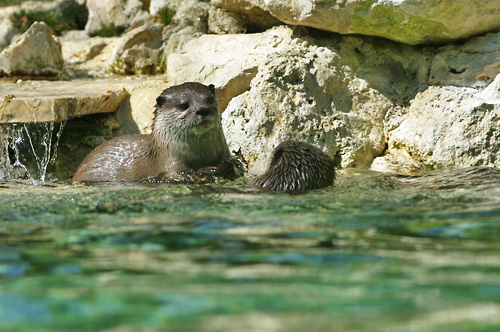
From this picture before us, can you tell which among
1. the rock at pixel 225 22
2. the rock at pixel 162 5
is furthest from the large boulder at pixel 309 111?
the rock at pixel 162 5

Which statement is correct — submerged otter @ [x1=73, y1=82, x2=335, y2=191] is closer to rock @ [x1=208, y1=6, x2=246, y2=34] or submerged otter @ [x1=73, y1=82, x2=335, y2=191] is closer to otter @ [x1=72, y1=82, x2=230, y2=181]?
otter @ [x1=72, y1=82, x2=230, y2=181]

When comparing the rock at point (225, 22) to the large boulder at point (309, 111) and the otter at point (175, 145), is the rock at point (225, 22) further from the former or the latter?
the otter at point (175, 145)

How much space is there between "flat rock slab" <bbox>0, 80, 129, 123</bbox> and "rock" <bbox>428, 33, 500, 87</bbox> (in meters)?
3.17

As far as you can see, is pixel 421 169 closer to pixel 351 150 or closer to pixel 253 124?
pixel 351 150

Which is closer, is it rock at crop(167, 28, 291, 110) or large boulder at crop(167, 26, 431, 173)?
Result: large boulder at crop(167, 26, 431, 173)

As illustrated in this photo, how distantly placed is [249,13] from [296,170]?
3085 mm

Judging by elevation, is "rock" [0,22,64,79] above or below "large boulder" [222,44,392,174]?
above

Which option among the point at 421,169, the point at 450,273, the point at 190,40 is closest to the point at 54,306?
the point at 450,273

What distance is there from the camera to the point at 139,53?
7891 millimetres

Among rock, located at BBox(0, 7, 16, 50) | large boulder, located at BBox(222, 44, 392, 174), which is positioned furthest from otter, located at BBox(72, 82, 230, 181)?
rock, located at BBox(0, 7, 16, 50)

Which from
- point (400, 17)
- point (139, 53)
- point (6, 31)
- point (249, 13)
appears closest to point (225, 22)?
point (249, 13)

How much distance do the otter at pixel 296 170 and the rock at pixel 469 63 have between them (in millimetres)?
1779

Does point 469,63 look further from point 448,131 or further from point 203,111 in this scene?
point 203,111

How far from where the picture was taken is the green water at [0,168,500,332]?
5.68 feet
